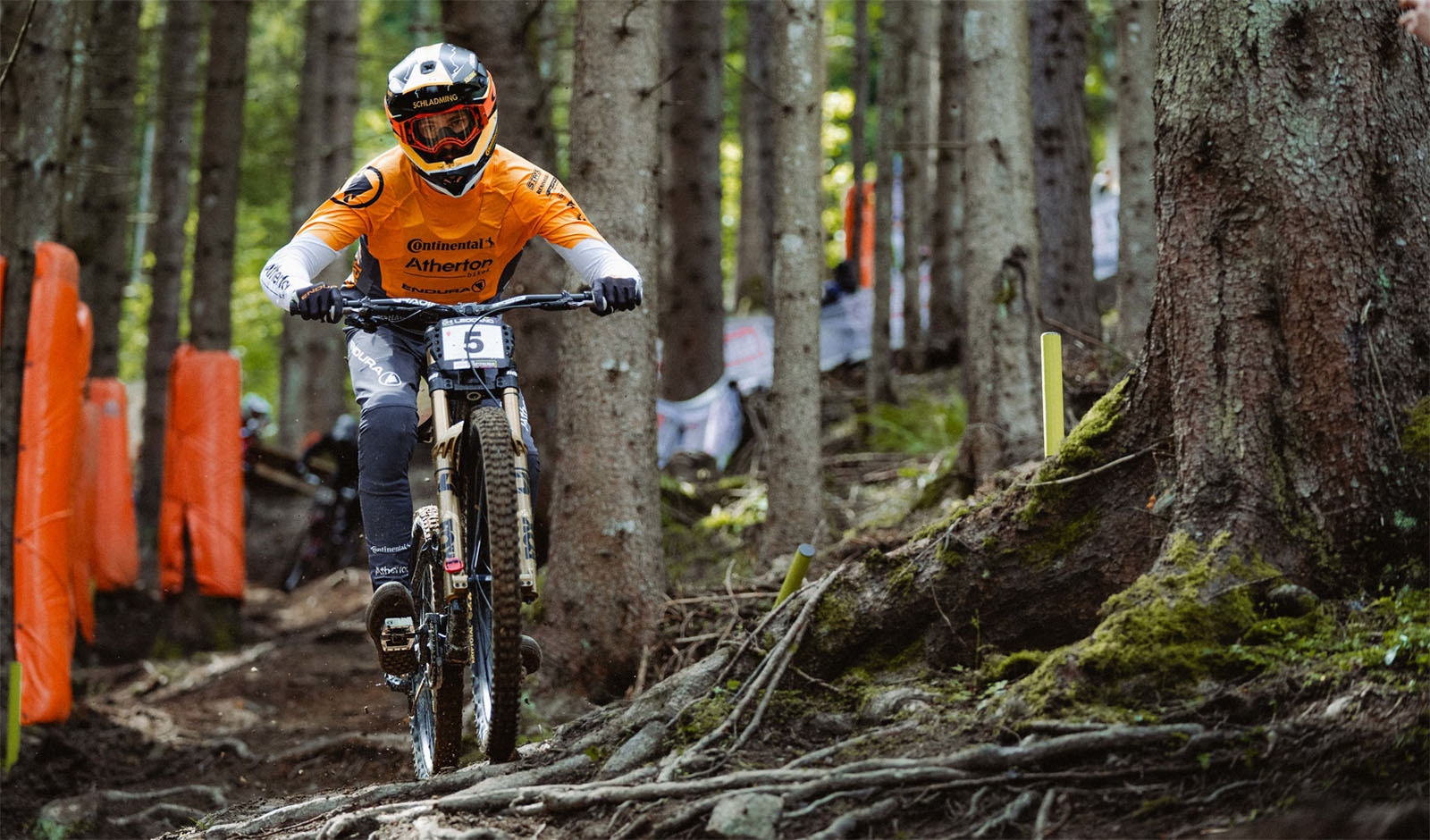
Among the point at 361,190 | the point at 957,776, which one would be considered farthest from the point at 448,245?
the point at 957,776

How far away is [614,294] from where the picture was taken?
16.4 ft

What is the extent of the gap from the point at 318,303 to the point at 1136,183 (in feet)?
25.6

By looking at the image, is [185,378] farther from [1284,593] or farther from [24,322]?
[1284,593]

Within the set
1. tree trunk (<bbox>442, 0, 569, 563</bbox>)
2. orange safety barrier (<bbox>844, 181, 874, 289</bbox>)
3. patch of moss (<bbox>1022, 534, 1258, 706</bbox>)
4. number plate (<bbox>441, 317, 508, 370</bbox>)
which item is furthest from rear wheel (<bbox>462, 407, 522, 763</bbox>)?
orange safety barrier (<bbox>844, 181, 874, 289</bbox>)

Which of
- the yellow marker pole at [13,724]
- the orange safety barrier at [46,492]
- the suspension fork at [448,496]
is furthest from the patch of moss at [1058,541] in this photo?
the orange safety barrier at [46,492]

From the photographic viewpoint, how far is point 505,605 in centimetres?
456

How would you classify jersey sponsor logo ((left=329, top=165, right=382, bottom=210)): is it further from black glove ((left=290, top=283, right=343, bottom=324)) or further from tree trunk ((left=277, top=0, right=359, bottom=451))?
tree trunk ((left=277, top=0, right=359, bottom=451))

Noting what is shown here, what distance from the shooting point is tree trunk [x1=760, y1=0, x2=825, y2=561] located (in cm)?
898

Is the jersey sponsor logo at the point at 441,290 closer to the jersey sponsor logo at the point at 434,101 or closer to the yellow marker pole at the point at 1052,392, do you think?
the jersey sponsor logo at the point at 434,101

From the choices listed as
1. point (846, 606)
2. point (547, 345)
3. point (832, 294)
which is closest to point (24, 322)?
point (547, 345)

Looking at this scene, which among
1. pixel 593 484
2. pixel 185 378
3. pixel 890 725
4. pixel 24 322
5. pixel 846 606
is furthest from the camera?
pixel 185 378

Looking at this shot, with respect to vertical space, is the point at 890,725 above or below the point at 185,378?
below

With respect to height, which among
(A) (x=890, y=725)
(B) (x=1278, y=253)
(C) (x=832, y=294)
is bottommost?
(A) (x=890, y=725)

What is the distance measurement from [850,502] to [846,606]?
5738 millimetres
